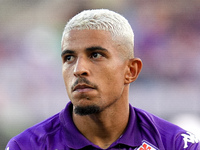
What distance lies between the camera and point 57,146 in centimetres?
233

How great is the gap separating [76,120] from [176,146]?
2.18ft

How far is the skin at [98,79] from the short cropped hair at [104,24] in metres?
0.03

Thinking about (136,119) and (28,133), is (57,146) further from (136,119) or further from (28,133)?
(136,119)

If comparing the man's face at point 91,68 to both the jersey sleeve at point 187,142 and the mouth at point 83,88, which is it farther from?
the jersey sleeve at point 187,142

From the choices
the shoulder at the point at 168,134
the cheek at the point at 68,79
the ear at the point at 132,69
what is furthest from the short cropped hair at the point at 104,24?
the shoulder at the point at 168,134

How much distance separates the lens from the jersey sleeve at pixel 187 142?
240 centimetres

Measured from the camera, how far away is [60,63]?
609 centimetres

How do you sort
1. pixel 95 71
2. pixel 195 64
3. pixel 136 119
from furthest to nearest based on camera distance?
1. pixel 195 64
2. pixel 136 119
3. pixel 95 71

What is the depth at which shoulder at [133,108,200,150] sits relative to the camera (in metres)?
2.41

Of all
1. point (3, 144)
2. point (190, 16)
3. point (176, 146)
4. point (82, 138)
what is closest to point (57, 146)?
point (82, 138)

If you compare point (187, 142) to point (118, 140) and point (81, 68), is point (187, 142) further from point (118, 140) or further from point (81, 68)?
point (81, 68)

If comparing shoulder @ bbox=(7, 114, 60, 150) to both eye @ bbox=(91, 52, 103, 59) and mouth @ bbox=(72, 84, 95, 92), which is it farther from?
eye @ bbox=(91, 52, 103, 59)

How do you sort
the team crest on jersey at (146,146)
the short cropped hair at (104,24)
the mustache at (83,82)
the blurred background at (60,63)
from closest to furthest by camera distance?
the mustache at (83,82) < the short cropped hair at (104,24) < the team crest on jersey at (146,146) < the blurred background at (60,63)

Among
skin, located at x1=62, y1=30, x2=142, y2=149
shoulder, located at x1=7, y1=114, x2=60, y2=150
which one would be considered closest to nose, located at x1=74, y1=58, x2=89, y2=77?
skin, located at x1=62, y1=30, x2=142, y2=149
